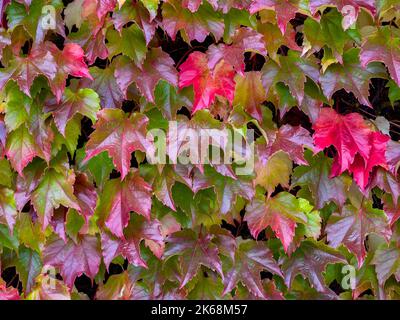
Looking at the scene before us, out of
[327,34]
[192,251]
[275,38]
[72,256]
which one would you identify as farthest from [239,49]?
[72,256]

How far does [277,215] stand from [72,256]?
1.90ft

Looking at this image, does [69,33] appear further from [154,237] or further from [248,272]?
[248,272]

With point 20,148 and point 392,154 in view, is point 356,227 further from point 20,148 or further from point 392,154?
point 20,148

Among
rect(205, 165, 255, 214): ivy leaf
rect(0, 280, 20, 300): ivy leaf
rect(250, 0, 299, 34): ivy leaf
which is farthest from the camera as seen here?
rect(0, 280, 20, 300): ivy leaf

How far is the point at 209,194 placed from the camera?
1502 millimetres

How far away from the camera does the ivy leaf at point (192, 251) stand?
4.77ft

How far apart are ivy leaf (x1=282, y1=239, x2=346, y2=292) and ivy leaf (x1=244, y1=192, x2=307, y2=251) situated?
104 millimetres

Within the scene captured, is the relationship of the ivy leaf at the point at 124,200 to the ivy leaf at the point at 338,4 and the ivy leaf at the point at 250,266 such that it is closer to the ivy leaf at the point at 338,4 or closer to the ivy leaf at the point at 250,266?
the ivy leaf at the point at 250,266

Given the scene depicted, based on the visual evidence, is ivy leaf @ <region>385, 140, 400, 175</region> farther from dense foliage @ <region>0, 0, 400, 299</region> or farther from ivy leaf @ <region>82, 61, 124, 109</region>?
ivy leaf @ <region>82, 61, 124, 109</region>

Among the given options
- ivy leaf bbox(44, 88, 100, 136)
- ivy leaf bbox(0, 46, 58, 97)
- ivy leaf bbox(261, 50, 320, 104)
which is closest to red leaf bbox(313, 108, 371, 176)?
ivy leaf bbox(261, 50, 320, 104)

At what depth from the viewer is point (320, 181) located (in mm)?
1496

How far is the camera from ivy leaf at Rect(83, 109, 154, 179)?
1.34m
